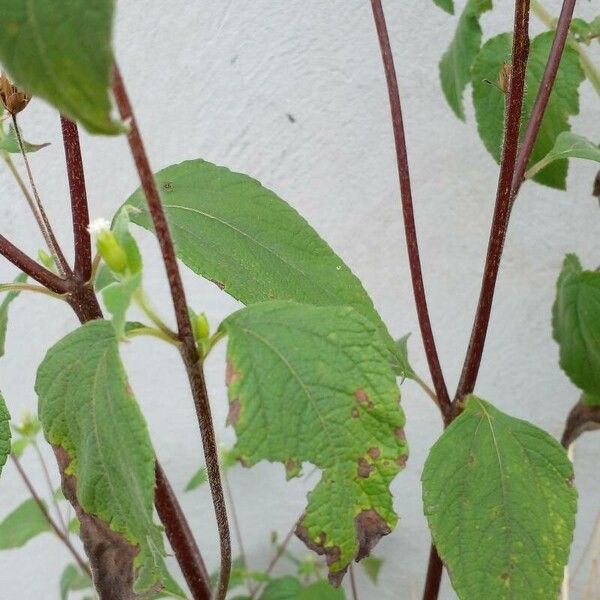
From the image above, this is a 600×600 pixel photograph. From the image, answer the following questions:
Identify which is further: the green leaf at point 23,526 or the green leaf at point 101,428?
the green leaf at point 23,526

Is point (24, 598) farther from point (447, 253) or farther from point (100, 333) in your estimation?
point (100, 333)

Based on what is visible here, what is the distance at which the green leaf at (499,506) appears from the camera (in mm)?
311

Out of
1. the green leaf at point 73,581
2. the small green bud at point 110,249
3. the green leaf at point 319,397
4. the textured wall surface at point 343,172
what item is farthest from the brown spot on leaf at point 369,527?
the green leaf at point 73,581

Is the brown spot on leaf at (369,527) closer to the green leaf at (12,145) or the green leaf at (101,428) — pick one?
the green leaf at (101,428)

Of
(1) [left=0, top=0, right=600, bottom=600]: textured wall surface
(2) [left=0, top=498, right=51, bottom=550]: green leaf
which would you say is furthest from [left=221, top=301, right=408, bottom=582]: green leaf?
(2) [left=0, top=498, right=51, bottom=550]: green leaf

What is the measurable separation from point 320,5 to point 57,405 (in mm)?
465

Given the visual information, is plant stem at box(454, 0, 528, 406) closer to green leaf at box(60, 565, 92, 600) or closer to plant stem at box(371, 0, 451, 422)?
plant stem at box(371, 0, 451, 422)

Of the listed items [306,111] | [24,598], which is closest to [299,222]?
[306,111]

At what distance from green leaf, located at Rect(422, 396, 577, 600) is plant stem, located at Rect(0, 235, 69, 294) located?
7.7 inches

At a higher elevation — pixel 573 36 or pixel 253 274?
pixel 573 36

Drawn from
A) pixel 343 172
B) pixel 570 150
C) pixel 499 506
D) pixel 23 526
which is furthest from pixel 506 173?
pixel 23 526

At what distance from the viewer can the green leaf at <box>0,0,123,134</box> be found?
0.12 m

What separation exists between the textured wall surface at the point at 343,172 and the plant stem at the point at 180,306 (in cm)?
43

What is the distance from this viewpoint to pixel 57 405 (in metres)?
0.24
